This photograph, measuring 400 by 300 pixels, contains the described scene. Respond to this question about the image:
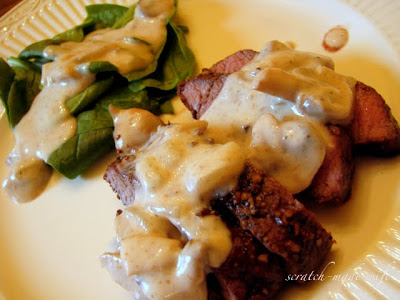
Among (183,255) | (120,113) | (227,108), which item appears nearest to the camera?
(183,255)

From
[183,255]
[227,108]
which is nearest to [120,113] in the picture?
[227,108]

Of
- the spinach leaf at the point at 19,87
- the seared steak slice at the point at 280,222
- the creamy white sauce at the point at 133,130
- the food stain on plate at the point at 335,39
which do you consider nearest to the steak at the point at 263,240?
the seared steak slice at the point at 280,222

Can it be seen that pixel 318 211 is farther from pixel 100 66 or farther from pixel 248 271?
pixel 100 66

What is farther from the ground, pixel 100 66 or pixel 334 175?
pixel 100 66

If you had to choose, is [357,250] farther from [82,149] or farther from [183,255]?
[82,149]

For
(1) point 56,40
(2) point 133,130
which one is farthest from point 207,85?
(1) point 56,40

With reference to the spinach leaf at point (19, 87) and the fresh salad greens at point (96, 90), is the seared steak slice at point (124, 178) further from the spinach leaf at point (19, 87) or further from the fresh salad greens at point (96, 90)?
the spinach leaf at point (19, 87)

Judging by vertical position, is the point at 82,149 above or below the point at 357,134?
below
